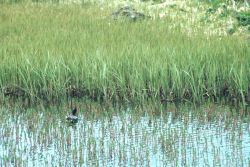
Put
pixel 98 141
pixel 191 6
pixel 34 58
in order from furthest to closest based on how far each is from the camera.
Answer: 1. pixel 191 6
2. pixel 34 58
3. pixel 98 141

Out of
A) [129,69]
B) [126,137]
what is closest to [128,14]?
[129,69]

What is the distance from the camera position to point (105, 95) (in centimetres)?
711

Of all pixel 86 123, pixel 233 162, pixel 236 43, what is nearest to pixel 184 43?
pixel 236 43

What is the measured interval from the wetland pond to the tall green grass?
1.28 feet

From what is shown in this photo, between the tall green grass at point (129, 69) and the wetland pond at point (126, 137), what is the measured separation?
392 mm

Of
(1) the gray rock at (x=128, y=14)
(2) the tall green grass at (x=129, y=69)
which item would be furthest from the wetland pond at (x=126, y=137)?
(1) the gray rock at (x=128, y=14)

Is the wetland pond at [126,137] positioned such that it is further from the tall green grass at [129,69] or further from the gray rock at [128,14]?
the gray rock at [128,14]

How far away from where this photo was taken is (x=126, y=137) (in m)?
5.86

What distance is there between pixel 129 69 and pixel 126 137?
1.67 meters

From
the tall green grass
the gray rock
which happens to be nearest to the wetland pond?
the tall green grass

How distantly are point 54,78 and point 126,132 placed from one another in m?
1.54

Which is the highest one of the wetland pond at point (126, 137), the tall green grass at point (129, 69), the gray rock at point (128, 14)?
the gray rock at point (128, 14)

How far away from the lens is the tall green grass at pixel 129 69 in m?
7.15

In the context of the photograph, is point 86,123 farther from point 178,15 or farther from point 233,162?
point 178,15
